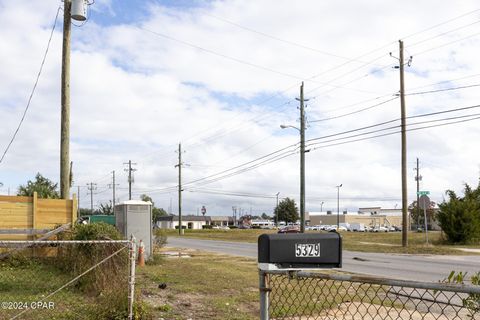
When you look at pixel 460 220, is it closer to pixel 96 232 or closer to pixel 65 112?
pixel 65 112

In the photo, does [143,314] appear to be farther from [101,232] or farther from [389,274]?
[389,274]

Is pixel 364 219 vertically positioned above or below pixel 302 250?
below

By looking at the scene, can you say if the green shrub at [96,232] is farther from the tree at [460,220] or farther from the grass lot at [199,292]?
the tree at [460,220]

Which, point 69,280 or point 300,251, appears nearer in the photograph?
point 300,251

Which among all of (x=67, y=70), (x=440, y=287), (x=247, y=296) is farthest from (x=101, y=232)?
(x=440, y=287)

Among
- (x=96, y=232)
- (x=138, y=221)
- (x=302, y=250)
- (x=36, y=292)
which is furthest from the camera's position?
(x=138, y=221)

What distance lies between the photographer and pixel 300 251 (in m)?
3.43

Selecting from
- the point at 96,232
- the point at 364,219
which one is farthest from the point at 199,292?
the point at 364,219

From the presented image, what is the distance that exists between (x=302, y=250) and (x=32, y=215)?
12.6 meters

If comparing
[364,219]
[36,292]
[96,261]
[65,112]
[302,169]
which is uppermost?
[65,112]

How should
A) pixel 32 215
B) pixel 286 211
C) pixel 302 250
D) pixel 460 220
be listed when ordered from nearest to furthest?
pixel 302 250, pixel 32 215, pixel 460 220, pixel 286 211

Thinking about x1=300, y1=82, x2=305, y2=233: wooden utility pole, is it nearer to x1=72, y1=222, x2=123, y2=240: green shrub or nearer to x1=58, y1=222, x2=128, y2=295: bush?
x1=58, y1=222, x2=128, y2=295: bush

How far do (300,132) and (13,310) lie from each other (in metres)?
30.6

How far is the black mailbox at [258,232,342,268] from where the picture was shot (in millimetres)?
3418
